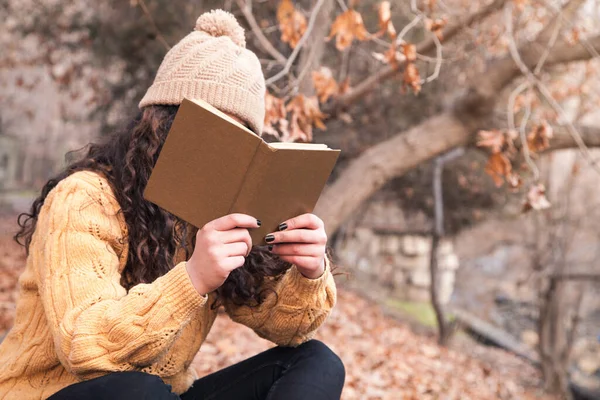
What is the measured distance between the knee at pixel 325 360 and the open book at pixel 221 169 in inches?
20.2

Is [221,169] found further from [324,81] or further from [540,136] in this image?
[540,136]

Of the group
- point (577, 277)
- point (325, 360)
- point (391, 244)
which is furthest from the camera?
point (391, 244)

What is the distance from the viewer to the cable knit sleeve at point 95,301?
1.39 meters

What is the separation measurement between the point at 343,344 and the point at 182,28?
11.3ft

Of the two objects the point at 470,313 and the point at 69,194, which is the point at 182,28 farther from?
the point at 470,313

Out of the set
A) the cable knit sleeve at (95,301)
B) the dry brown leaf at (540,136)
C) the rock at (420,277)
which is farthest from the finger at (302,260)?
the rock at (420,277)

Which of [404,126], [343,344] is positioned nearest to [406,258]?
[404,126]

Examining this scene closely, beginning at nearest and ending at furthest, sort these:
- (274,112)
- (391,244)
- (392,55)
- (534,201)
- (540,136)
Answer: (274,112), (392,55), (534,201), (540,136), (391,244)

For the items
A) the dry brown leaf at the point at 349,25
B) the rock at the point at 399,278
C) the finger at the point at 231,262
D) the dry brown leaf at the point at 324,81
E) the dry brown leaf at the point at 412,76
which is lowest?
the rock at the point at 399,278

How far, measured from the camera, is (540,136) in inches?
141

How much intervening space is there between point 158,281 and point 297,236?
0.37 m

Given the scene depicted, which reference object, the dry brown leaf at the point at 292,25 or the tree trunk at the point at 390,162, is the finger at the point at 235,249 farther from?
the tree trunk at the point at 390,162

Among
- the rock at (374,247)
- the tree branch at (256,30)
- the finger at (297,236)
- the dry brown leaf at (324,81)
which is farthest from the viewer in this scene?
the rock at (374,247)

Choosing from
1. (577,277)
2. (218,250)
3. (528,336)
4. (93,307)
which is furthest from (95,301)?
(528,336)
